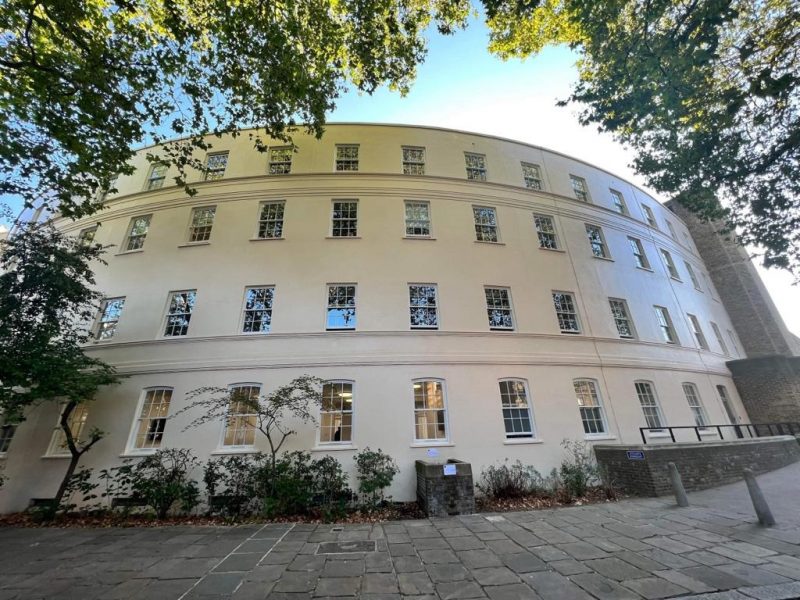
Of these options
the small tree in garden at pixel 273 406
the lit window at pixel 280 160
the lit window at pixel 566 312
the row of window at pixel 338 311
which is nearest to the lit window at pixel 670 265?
the lit window at pixel 566 312

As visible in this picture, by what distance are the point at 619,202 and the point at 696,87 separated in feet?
32.0

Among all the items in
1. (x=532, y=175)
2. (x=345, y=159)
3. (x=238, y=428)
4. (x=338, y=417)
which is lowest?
(x=238, y=428)

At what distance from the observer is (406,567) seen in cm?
470

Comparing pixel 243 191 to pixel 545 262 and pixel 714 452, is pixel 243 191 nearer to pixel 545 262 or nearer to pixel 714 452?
pixel 545 262

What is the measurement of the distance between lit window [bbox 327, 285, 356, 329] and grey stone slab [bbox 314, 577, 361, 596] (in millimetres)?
7092

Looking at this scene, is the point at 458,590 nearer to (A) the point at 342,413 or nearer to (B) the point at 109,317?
(A) the point at 342,413

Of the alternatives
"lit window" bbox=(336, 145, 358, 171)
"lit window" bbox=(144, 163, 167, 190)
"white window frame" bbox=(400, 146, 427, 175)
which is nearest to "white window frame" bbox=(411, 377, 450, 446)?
"white window frame" bbox=(400, 146, 427, 175)

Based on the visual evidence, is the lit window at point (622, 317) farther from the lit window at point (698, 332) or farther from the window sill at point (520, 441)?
the window sill at point (520, 441)

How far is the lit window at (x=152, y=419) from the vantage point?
9.48m

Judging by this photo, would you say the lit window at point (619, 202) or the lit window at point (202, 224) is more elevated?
the lit window at point (619, 202)

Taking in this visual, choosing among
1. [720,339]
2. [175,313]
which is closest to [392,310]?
[175,313]

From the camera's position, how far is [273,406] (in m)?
8.97

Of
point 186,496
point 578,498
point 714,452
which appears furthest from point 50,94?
point 714,452

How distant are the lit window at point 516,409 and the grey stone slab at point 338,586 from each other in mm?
7101
